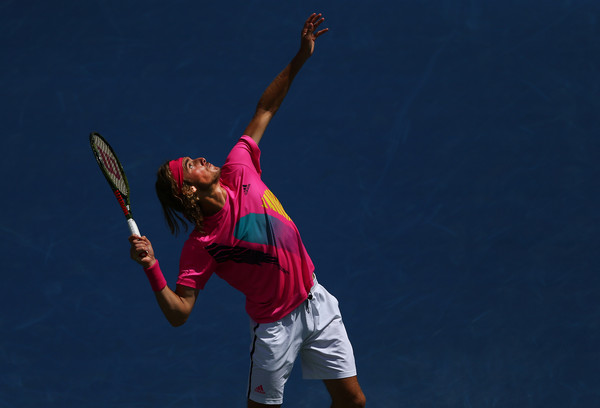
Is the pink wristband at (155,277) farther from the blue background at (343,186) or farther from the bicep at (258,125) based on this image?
the blue background at (343,186)

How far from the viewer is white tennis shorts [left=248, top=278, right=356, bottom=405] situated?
470 centimetres

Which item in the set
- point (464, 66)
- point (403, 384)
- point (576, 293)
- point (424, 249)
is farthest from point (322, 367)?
point (464, 66)

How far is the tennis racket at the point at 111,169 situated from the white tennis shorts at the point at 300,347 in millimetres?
1032

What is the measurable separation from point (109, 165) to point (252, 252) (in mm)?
939

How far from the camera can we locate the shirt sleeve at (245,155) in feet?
15.8

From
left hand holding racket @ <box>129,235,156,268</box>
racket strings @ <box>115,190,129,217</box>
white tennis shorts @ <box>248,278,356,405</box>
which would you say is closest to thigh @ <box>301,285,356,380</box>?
white tennis shorts @ <box>248,278,356,405</box>

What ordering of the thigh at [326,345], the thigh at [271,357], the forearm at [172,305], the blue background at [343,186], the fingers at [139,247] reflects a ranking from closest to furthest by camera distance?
the fingers at [139,247] → the forearm at [172,305] → the thigh at [271,357] → the thigh at [326,345] → the blue background at [343,186]

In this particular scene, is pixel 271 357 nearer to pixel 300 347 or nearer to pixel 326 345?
pixel 300 347

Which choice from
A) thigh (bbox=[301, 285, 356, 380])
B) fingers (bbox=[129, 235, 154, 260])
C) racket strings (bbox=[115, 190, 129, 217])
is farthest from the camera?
thigh (bbox=[301, 285, 356, 380])

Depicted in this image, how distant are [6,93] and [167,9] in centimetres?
171

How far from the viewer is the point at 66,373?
627cm

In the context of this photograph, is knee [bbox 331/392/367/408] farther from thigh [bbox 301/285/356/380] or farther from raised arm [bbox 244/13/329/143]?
raised arm [bbox 244/13/329/143]

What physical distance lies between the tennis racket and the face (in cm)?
36

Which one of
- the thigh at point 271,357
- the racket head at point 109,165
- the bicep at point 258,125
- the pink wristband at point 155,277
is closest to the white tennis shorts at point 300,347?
the thigh at point 271,357
